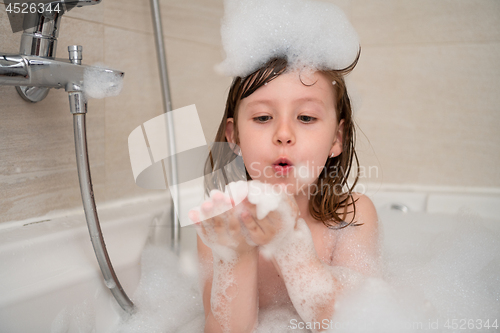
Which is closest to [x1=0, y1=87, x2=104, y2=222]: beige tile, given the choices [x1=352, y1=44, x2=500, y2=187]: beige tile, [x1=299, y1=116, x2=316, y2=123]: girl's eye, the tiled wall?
the tiled wall

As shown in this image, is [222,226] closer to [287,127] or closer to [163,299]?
[287,127]

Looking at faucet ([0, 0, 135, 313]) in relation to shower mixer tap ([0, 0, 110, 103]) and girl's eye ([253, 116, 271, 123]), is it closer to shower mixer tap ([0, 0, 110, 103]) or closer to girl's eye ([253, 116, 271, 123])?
shower mixer tap ([0, 0, 110, 103])

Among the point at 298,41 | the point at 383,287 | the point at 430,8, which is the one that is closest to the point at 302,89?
the point at 298,41

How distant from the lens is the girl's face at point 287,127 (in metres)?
0.72

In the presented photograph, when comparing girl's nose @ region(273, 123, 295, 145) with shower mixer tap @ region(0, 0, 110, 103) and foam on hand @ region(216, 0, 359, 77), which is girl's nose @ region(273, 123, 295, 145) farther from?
shower mixer tap @ region(0, 0, 110, 103)

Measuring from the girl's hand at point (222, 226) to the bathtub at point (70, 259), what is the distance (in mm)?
259

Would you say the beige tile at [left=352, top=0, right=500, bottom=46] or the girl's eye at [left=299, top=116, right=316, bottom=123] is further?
the beige tile at [left=352, top=0, right=500, bottom=46]

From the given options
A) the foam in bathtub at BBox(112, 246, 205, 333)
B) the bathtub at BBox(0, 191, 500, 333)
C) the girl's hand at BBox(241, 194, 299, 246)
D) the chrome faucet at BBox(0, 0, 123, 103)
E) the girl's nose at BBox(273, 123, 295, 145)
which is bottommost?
the foam in bathtub at BBox(112, 246, 205, 333)

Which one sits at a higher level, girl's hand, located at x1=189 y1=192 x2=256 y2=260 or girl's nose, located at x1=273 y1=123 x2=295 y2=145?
girl's nose, located at x1=273 y1=123 x2=295 y2=145

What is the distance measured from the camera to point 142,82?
3.33 ft

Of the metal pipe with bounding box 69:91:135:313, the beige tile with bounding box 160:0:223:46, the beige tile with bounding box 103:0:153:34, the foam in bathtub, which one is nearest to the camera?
the metal pipe with bounding box 69:91:135:313

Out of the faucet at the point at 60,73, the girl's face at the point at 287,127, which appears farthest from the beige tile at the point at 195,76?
the faucet at the point at 60,73

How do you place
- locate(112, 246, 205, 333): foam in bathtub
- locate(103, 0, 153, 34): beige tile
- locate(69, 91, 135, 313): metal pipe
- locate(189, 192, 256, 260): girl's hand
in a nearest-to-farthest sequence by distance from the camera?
1. locate(189, 192, 256, 260): girl's hand
2. locate(69, 91, 135, 313): metal pipe
3. locate(112, 246, 205, 333): foam in bathtub
4. locate(103, 0, 153, 34): beige tile

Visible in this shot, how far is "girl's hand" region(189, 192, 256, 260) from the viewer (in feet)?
1.66
